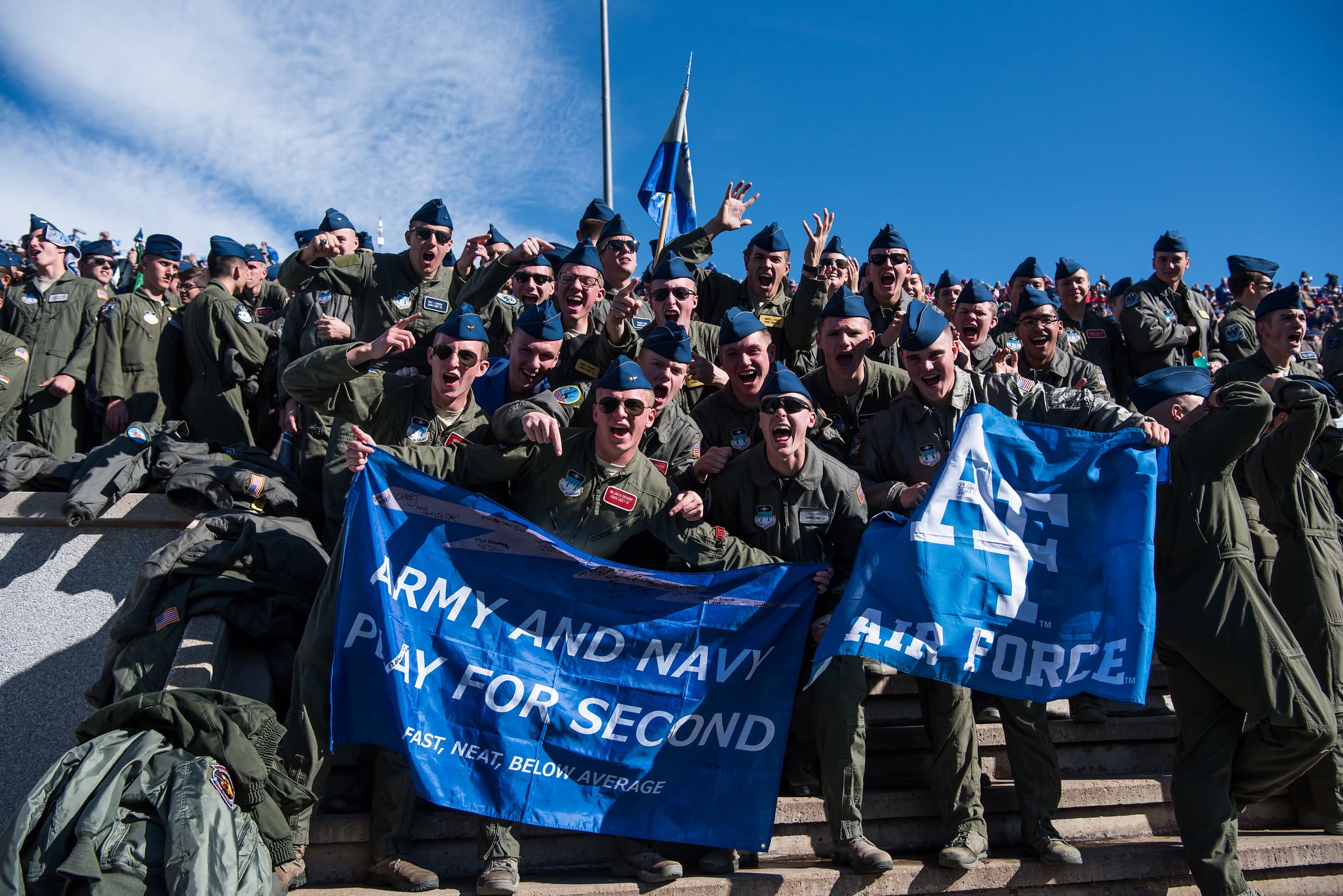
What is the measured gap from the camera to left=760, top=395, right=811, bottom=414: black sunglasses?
531 centimetres

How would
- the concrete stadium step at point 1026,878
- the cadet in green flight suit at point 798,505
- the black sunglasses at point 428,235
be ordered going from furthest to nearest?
the black sunglasses at point 428,235
the cadet in green flight suit at point 798,505
the concrete stadium step at point 1026,878

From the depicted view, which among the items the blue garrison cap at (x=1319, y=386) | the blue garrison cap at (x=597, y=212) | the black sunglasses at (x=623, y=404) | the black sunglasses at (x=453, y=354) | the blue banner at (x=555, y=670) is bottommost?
the blue banner at (x=555, y=670)

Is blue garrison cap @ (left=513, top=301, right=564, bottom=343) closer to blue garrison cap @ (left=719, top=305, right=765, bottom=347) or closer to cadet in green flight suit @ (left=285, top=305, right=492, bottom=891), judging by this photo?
cadet in green flight suit @ (left=285, top=305, right=492, bottom=891)

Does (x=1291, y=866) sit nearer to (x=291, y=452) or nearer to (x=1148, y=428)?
(x=1148, y=428)

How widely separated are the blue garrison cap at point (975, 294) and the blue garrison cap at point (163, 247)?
24.1 ft

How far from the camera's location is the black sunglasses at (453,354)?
5.72 m

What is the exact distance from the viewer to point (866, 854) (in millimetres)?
4680

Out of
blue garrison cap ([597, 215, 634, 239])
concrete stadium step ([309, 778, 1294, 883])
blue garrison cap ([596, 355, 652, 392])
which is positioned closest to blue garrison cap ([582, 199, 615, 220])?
blue garrison cap ([597, 215, 634, 239])

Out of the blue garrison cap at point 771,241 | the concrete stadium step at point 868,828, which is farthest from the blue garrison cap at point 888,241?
the concrete stadium step at point 868,828

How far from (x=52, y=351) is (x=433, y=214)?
3.70 meters

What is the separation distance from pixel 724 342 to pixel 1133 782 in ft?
11.9

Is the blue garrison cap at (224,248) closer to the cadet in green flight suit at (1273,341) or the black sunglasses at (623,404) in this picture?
the black sunglasses at (623,404)

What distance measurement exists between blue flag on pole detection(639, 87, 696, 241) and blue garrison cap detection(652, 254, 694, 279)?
17.5ft

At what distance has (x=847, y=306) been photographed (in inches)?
257
